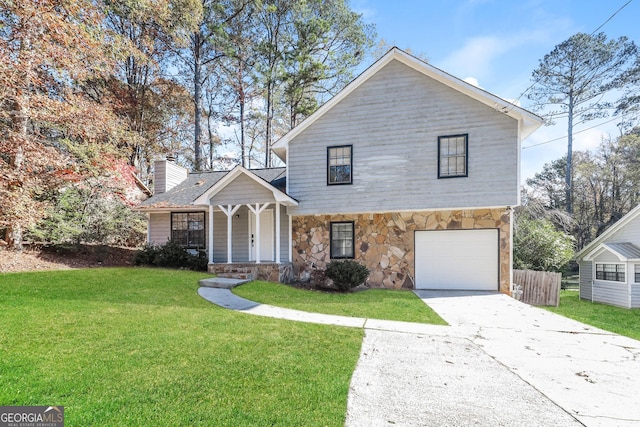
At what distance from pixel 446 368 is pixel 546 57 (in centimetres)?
2838

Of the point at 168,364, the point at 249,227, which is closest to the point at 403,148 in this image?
the point at 249,227

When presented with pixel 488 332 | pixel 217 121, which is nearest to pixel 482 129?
pixel 488 332

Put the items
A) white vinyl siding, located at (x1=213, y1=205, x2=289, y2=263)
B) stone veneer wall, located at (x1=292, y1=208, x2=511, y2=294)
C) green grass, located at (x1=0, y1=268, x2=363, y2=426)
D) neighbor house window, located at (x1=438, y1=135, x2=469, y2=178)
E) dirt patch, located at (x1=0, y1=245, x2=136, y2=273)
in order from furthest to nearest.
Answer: white vinyl siding, located at (x1=213, y1=205, x2=289, y2=263) < dirt patch, located at (x1=0, y1=245, x2=136, y2=273) < stone veneer wall, located at (x1=292, y1=208, x2=511, y2=294) < neighbor house window, located at (x1=438, y1=135, x2=469, y2=178) < green grass, located at (x1=0, y1=268, x2=363, y2=426)

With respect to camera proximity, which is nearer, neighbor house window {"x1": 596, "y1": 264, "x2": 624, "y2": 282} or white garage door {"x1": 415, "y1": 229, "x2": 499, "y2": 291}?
white garage door {"x1": 415, "y1": 229, "x2": 499, "y2": 291}

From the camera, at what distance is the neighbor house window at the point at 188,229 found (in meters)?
12.9

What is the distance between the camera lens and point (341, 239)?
435 inches

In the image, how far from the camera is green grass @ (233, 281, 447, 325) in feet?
21.2

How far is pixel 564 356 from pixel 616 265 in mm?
12322

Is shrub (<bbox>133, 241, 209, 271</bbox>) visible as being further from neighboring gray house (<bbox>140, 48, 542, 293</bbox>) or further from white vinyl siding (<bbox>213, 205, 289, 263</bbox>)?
neighboring gray house (<bbox>140, 48, 542, 293</bbox>)

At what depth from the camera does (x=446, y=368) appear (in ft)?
12.3

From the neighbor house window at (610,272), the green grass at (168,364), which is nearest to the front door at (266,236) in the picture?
the green grass at (168,364)

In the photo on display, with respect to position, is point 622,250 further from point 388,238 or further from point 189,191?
point 189,191
